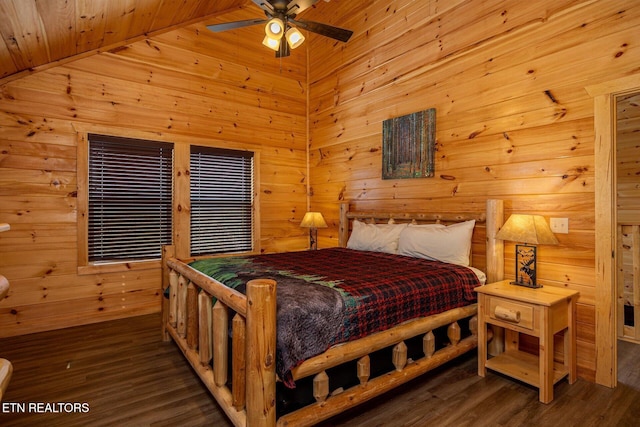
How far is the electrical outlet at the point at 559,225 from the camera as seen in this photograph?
2.36 meters

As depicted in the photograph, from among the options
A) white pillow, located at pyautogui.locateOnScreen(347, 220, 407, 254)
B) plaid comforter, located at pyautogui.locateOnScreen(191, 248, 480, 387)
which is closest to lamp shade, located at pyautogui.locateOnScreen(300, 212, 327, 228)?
white pillow, located at pyautogui.locateOnScreen(347, 220, 407, 254)

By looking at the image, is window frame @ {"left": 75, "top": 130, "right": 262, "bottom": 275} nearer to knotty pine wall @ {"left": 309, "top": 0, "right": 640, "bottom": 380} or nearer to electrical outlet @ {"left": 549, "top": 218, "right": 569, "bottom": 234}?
knotty pine wall @ {"left": 309, "top": 0, "right": 640, "bottom": 380}

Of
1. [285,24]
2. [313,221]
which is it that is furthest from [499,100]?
[313,221]

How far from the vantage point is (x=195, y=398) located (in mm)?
2035

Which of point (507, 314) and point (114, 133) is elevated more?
point (114, 133)

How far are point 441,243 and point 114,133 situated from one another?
11.5ft

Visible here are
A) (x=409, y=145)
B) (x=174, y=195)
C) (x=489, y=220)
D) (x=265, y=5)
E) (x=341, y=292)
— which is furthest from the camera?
(x=174, y=195)

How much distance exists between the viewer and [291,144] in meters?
4.89

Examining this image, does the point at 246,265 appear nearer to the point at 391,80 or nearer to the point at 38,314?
the point at 38,314

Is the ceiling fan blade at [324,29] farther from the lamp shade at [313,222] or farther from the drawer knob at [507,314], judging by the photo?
the drawer knob at [507,314]

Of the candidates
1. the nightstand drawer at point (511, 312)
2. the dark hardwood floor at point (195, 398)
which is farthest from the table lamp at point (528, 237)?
the dark hardwood floor at point (195, 398)

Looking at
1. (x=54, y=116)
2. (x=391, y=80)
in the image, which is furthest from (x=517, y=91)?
(x=54, y=116)

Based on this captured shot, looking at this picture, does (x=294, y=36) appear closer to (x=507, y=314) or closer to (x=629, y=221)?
(x=507, y=314)

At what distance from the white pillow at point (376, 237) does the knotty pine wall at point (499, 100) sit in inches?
15.7
